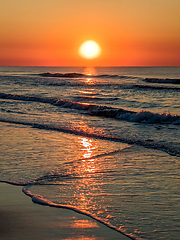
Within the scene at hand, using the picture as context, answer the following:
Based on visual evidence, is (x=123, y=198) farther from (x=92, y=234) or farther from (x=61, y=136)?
(x=61, y=136)

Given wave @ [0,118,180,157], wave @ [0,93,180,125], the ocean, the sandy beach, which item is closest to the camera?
the sandy beach

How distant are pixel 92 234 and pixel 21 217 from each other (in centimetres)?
110

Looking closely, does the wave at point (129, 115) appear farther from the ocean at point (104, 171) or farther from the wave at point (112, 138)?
the wave at point (112, 138)

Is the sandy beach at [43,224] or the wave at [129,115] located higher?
the wave at [129,115]

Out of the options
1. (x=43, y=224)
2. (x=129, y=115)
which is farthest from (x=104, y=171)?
(x=129, y=115)

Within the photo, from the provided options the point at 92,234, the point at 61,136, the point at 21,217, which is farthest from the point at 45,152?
the point at 92,234

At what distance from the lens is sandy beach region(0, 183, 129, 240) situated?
360 centimetres

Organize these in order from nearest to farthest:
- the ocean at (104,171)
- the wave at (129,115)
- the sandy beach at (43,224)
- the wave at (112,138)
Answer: the sandy beach at (43,224), the ocean at (104,171), the wave at (112,138), the wave at (129,115)

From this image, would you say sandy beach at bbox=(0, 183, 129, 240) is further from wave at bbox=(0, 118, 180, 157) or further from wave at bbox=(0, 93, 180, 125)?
wave at bbox=(0, 93, 180, 125)

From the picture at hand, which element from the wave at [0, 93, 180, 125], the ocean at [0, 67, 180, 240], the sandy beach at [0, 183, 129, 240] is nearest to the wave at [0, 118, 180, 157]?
the ocean at [0, 67, 180, 240]

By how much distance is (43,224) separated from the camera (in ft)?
12.8

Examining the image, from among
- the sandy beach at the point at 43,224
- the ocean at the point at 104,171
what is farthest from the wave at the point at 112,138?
the sandy beach at the point at 43,224

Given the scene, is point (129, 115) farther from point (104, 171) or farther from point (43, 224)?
point (43, 224)

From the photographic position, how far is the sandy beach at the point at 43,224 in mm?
3602
